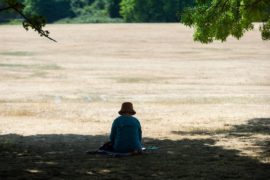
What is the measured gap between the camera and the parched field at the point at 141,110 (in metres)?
11.5

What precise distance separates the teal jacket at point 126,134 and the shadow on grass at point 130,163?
269 mm

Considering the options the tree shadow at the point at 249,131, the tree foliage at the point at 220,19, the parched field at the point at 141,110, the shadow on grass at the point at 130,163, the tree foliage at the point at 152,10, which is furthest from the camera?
the tree foliage at the point at 152,10

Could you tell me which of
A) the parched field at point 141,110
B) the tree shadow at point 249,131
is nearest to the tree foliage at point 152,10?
the parched field at point 141,110

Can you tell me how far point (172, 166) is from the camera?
1146 cm

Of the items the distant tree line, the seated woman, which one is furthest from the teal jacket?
the distant tree line

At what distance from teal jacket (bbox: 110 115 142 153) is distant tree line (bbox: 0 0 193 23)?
98.6m

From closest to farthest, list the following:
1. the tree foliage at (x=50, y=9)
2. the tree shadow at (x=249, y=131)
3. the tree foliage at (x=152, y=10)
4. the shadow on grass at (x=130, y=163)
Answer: the shadow on grass at (x=130, y=163)
the tree shadow at (x=249, y=131)
the tree foliage at (x=152, y=10)
the tree foliage at (x=50, y=9)

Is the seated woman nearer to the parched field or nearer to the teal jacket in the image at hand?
the teal jacket

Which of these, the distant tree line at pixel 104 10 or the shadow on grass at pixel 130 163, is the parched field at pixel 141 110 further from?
the distant tree line at pixel 104 10

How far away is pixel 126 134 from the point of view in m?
12.3

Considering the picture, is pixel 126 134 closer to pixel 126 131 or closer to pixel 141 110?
pixel 126 131

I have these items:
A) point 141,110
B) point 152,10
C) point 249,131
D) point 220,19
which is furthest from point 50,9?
point 220,19

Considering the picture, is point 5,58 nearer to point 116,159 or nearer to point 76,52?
point 76,52

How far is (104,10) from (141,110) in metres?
117
